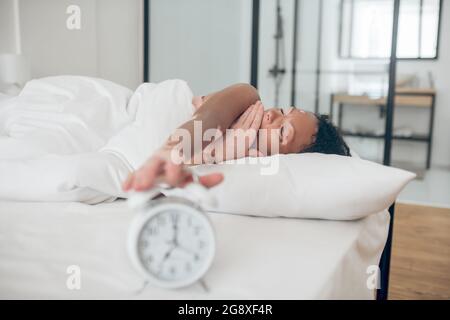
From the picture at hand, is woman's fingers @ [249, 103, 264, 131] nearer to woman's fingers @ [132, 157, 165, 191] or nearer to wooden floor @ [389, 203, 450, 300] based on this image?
woman's fingers @ [132, 157, 165, 191]

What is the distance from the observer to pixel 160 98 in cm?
143

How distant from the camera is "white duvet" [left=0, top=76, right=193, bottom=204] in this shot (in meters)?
1.15

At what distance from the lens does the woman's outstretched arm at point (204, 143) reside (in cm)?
67

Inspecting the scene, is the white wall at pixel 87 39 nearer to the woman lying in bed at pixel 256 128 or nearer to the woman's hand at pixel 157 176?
the woman lying in bed at pixel 256 128

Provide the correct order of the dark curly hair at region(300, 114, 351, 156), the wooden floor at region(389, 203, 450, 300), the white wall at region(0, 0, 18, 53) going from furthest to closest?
the white wall at region(0, 0, 18, 53) → the wooden floor at region(389, 203, 450, 300) → the dark curly hair at region(300, 114, 351, 156)

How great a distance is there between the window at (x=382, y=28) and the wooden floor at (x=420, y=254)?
1183mm

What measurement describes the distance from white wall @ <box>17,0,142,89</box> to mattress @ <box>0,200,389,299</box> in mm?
2040

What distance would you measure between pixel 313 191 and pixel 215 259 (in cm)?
35

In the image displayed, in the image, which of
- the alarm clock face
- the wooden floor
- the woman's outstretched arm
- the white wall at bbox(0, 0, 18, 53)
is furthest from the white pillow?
the white wall at bbox(0, 0, 18, 53)

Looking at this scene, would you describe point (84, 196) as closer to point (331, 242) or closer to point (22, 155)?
point (22, 155)

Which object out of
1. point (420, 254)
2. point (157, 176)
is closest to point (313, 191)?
point (157, 176)

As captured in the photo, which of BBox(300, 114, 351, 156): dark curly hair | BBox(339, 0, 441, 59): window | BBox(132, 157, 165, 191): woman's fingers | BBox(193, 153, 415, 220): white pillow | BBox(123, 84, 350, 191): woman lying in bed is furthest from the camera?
BBox(339, 0, 441, 59): window

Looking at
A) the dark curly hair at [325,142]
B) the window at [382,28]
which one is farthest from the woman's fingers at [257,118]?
the window at [382,28]

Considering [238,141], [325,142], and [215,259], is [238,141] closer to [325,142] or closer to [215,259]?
[325,142]
